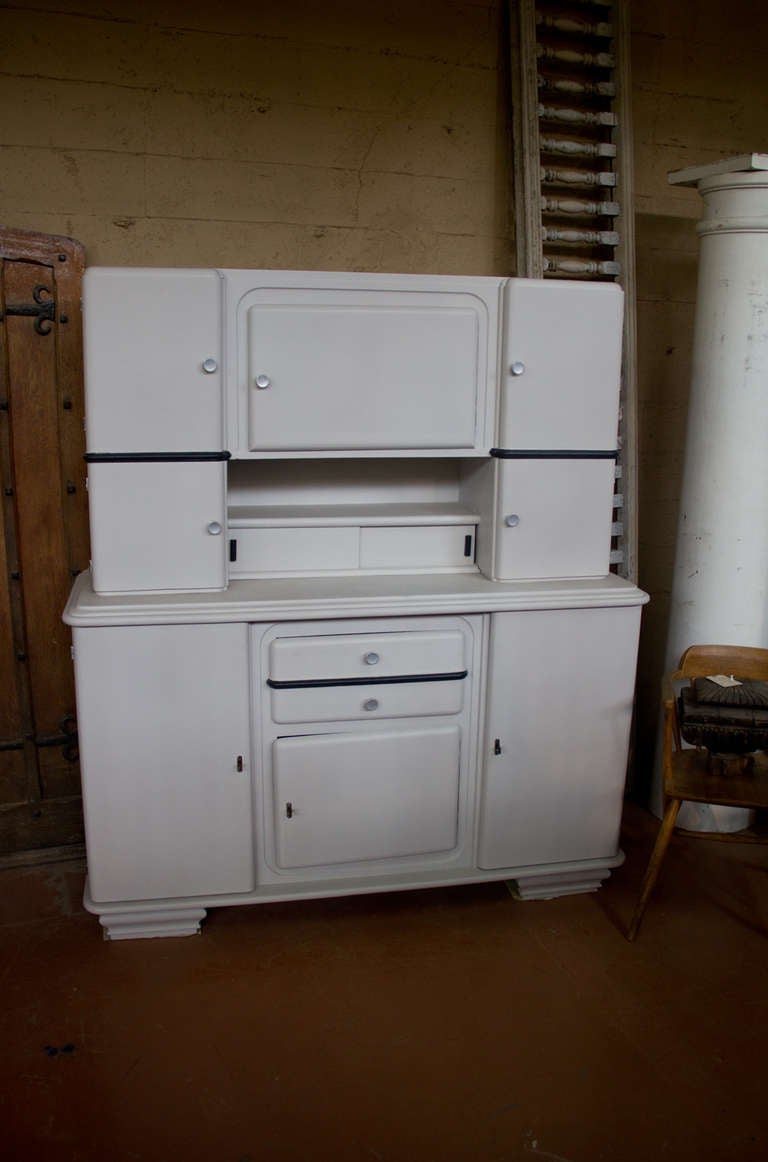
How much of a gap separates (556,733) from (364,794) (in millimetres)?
632

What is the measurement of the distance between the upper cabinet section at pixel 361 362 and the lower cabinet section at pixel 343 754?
1.80 feet

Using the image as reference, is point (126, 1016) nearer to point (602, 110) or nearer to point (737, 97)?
point (602, 110)

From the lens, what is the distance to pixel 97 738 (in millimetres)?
2545

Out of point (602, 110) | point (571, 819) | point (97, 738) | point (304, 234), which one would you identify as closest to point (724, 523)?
point (571, 819)

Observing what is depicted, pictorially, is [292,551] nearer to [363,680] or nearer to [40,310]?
[363,680]

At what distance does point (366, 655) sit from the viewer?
2656mm

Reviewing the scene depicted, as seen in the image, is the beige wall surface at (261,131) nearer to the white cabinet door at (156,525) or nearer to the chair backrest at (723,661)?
the white cabinet door at (156,525)

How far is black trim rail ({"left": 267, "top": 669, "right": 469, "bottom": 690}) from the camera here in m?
2.62

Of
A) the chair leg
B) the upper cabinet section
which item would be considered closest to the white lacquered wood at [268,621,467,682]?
the upper cabinet section

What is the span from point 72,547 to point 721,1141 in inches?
100.0

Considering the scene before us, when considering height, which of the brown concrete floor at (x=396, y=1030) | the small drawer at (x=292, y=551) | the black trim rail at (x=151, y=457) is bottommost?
the brown concrete floor at (x=396, y=1030)

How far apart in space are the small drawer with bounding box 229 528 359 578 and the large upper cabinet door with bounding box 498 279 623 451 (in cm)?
59

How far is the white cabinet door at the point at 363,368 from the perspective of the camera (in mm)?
2518

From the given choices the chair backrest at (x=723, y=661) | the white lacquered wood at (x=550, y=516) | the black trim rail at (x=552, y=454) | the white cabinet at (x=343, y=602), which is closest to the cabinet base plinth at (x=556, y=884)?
the white cabinet at (x=343, y=602)
